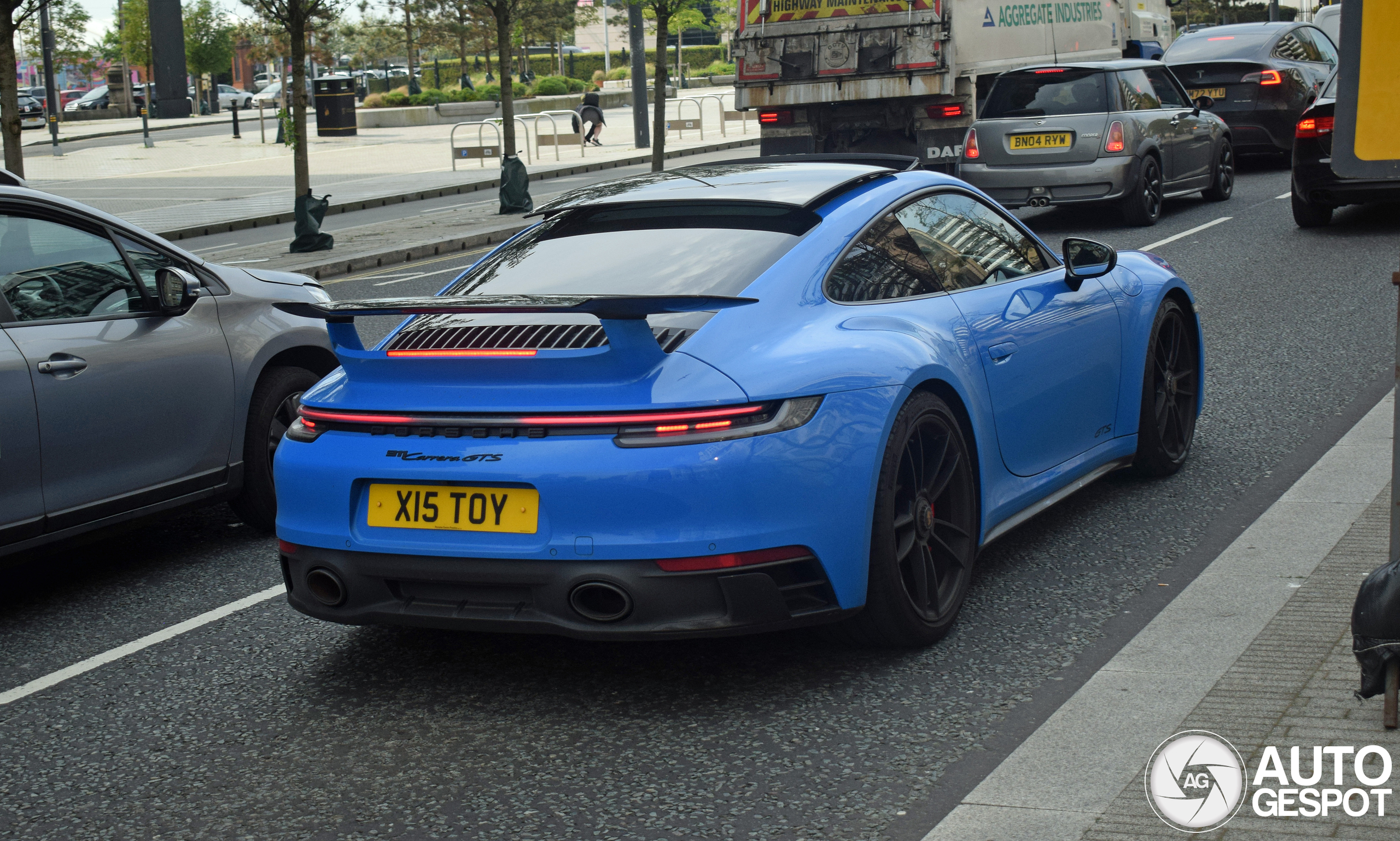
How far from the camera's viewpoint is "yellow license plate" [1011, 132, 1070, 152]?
47.2ft

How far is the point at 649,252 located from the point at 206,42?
6199cm

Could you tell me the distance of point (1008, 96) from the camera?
14.8 metres

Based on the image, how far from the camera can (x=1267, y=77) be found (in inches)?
729

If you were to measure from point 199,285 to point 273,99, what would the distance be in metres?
66.7

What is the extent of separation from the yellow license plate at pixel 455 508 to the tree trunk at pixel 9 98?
500 inches

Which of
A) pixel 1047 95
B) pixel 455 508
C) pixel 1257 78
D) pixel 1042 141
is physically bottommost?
pixel 455 508

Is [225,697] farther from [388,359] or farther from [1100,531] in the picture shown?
[1100,531]

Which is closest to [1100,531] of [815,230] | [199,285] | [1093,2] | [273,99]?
[815,230]

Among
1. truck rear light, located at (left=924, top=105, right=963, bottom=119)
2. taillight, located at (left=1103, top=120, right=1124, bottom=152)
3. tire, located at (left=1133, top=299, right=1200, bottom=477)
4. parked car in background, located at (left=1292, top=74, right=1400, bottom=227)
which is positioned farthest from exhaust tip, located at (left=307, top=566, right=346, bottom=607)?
truck rear light, located at (left=924, top=105, right=963, bottom=119)

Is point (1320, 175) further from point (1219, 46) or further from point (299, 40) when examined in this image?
point (299, 40)

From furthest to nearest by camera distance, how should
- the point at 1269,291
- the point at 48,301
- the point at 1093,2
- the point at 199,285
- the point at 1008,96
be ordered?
1. the point at 1093,2
2. the point at 1008,96
3. the point at 1269,291
4. the point at 199,285
5. the point at 48,301

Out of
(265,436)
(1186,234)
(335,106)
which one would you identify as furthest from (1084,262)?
(335,106)

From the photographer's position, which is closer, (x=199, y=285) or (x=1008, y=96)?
(x=199, y=285)

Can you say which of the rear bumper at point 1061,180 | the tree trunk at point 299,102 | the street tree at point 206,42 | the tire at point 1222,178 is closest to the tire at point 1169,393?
the rear bumper at point 1061,180
